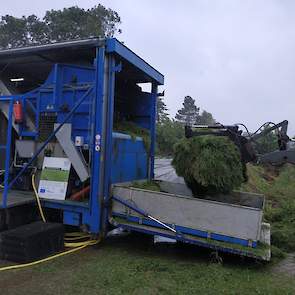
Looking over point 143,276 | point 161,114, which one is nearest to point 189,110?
point 161,114

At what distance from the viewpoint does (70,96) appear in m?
7.06

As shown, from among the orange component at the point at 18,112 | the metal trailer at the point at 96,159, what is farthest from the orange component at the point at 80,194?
the orange component at the point at 18,112

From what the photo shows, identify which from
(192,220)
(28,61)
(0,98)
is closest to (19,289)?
(192,220)

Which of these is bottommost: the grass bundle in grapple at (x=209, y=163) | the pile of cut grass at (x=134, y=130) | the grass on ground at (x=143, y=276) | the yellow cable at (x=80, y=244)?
the grass on ground at (x=143, y=276)

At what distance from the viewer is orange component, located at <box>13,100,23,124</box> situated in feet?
24.2

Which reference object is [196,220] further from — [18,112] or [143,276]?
[18,112]

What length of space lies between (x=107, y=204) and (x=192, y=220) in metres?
1.42

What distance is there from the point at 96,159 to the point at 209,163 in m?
1.72

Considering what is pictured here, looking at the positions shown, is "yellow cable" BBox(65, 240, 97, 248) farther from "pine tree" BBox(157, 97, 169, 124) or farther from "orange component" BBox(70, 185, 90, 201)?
"pine tree" BBox(157, 97, 169, 124)

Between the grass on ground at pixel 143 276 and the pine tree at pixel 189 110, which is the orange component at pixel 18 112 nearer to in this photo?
the grass on ground at pixel 143 276

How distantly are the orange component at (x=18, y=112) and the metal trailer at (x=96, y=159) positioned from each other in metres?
0.07

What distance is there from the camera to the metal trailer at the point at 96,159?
5.78m

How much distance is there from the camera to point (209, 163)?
6.19 meters

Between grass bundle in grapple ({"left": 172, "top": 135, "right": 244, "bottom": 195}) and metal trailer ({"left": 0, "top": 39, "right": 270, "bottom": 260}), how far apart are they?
0.42m
